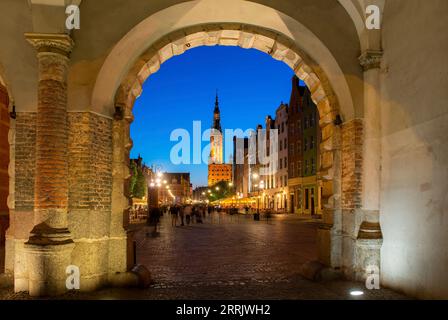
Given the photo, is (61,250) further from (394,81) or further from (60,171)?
(394,81)

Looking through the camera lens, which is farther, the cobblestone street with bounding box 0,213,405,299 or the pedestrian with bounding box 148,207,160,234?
the pedestrian with bounding box 148,207,160,234

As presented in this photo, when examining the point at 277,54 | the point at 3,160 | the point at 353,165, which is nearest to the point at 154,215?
the point at 3,160

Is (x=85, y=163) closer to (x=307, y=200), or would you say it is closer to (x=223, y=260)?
(x=223, y=260)

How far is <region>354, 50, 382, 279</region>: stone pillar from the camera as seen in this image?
8.16 meters

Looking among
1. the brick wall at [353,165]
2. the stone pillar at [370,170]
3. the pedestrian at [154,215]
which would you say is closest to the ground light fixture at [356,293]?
the stone pillar at [370,170]

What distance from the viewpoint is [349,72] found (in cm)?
853

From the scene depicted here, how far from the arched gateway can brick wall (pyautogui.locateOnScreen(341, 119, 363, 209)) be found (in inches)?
0.9

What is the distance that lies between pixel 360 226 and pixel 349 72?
3.40m

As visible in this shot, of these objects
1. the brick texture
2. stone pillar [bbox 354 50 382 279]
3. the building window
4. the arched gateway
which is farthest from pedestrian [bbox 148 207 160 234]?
the building window

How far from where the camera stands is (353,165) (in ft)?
27.8

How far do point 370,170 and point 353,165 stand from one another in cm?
37

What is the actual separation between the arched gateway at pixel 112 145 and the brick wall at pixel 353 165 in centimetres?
2

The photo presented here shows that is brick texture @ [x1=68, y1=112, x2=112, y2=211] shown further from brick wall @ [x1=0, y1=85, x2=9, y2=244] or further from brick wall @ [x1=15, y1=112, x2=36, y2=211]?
brick wall @ [x1=0, y1=85, x2=9, y2=244]

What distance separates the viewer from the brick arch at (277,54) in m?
8.63
